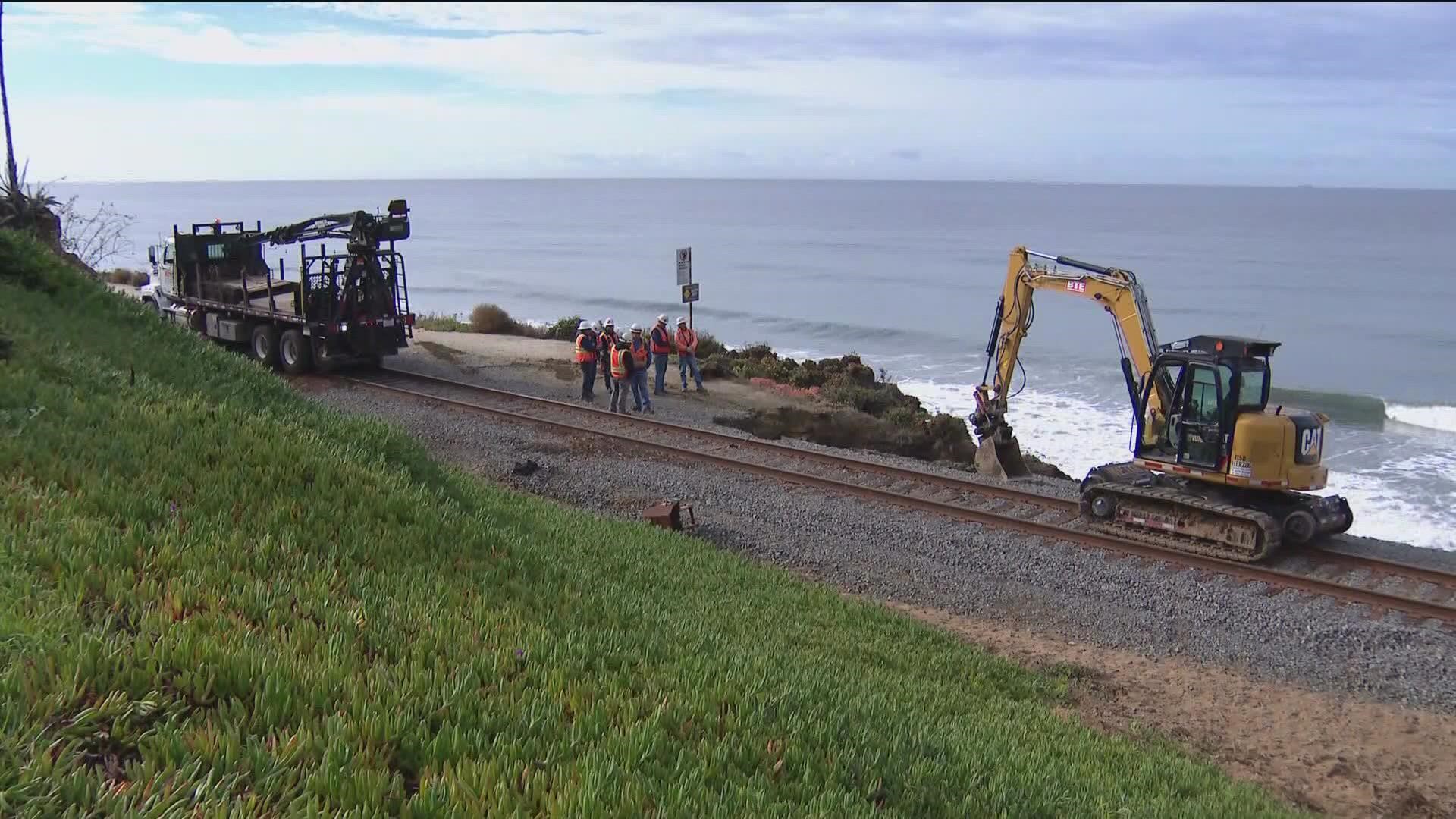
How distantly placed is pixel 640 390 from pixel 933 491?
7026mm

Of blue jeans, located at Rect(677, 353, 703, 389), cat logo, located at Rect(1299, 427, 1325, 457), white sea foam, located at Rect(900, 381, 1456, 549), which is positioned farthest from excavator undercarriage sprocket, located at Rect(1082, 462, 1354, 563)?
blue jeans, located at Rect(677, 353, 703, 389)

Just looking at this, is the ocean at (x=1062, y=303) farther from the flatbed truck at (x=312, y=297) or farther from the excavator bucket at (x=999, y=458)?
the excavator bucket at (x=999, y=458)

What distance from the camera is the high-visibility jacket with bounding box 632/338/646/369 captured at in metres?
18.9

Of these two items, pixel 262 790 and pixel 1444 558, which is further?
pixel 1444 558

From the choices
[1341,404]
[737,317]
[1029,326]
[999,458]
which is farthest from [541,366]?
[737,317]

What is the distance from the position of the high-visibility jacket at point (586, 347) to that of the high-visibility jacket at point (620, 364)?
1602 millimetres

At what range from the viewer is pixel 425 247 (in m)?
116

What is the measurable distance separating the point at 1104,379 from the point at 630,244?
82.6 meters

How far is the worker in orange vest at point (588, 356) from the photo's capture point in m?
20.1

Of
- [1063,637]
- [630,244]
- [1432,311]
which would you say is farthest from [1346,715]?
[630,244]

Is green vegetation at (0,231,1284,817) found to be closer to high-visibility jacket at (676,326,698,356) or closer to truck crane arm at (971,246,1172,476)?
truck crane arm at (971,246,1172,476)

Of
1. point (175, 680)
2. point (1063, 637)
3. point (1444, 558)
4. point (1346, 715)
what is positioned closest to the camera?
point (175, 680)

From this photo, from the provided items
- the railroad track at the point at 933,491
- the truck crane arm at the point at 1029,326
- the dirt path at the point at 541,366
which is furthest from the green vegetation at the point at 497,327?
the truck crane arm at the point at 1029,326

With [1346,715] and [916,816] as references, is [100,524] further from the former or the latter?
[1346,715]
